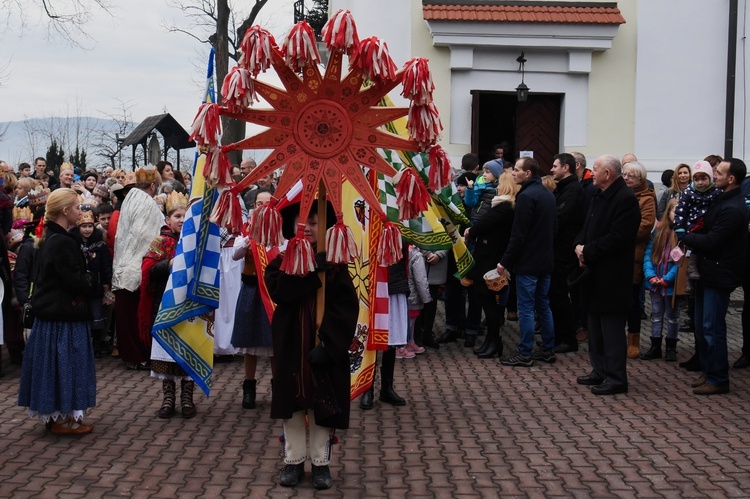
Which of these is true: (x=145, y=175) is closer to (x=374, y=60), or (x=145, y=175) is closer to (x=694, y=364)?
(x=374, y=60)

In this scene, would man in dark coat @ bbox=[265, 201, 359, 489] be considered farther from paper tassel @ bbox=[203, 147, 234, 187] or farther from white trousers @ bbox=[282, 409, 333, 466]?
paper tassel @ bbox=[203, 147, 234, 187]

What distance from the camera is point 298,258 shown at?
17.5 feet

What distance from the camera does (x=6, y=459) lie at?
20.6ft

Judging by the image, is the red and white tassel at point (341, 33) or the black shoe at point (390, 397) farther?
the black shoe at point (390, 397)

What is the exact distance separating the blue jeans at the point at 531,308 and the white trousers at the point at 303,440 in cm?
425

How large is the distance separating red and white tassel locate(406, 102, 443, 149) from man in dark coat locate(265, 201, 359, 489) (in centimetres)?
89

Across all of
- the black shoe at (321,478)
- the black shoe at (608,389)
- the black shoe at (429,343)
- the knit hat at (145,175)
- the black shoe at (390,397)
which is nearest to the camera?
the black shoe at (321,478)

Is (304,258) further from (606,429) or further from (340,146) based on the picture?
(606,429)

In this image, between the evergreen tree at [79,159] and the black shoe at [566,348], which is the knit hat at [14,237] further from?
the evergreen tree at [79,159]

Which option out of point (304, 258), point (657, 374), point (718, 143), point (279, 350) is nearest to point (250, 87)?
point (304, 258)

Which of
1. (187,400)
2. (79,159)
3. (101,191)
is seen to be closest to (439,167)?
(187,400)

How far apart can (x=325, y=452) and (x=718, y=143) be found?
1358 cm

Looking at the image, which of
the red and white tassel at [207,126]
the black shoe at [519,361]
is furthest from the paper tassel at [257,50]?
the black shoe at [519,361]

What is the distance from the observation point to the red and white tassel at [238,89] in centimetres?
536
